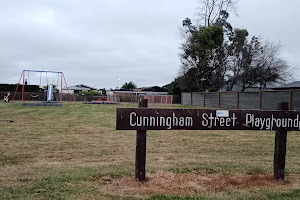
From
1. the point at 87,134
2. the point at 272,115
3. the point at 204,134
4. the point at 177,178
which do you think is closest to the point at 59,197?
the point at 177,178

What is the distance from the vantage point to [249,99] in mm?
24906

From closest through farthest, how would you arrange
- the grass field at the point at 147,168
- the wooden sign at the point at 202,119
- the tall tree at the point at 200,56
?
1. the grass field at the point at 147,168
2. the wooden sign at the point at 202,119
3. the tall tree at the point at 200,56

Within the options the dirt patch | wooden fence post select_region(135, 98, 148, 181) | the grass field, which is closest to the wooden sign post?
wooden fence post select_region(135, 98, 148, 181)

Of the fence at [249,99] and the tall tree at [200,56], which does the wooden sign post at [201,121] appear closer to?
the fence at [249,99]

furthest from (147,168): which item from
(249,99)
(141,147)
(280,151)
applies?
(249,99)

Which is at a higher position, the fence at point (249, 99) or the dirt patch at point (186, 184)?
the fence at point (249, 99)

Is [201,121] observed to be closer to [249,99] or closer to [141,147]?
[141,147]

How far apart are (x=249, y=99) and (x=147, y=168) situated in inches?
827

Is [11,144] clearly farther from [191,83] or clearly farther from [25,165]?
[191,83]

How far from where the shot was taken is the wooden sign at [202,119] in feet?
14.5

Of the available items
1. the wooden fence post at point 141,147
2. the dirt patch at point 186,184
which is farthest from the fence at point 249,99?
the wooden fence post at point 141,147

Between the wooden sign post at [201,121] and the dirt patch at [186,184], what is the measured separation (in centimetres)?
A: 23

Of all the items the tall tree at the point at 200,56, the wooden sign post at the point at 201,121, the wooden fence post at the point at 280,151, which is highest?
the tall tree at the point at 200,56

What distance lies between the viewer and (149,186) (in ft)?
14.5
